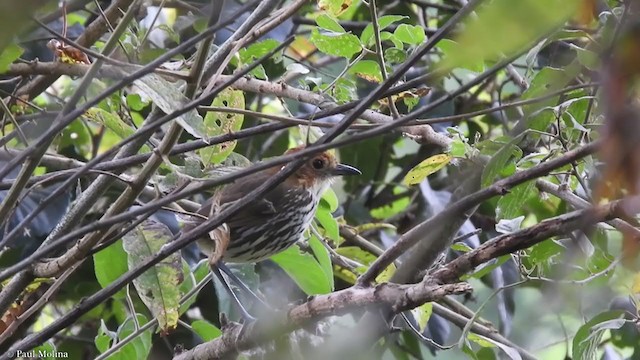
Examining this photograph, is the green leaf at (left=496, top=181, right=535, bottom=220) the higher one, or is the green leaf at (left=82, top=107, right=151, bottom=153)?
the green leaf at (left=82, top=107, right=151, bottom=153)

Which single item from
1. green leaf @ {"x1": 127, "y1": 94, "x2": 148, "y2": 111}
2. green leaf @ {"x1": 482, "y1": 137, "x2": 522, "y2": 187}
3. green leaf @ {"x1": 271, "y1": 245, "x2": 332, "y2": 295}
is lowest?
green leaf @ {"x1": 271, "y1": 245, "x2": 332, "y2": 295}

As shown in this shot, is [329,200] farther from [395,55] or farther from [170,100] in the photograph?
[170,100]

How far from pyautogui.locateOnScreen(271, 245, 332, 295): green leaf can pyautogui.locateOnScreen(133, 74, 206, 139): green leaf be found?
3.37ft

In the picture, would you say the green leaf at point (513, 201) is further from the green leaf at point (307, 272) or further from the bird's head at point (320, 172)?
the bird's head at point (320, 172)

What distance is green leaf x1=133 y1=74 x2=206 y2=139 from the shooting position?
1.82 meters

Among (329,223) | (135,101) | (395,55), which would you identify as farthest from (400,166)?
(395,55)

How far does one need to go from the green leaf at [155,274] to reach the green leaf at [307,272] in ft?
2.07

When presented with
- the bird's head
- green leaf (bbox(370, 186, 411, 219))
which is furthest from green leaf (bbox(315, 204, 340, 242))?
green leaf (bbox(370, 186, 411, 219))

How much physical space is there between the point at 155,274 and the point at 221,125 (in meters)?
0.43

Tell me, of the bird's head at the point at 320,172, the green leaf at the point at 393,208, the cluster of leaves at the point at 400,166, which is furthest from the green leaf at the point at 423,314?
the green leaf at the point at 393,208

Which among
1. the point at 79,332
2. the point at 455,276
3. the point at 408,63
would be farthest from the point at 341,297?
the point at 79,332

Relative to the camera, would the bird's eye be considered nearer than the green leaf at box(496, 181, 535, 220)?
No

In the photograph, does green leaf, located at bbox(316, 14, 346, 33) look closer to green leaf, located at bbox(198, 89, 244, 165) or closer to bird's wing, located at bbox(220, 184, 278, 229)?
green leaf, located at bbox(198, 89, 244, 165)

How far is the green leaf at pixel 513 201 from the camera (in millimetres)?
2248
